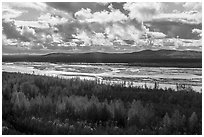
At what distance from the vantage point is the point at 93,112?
6965 mm

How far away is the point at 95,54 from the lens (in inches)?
357

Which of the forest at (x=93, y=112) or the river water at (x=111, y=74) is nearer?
the forest at (x=93, y=112)

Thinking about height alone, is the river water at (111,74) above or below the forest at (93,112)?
above

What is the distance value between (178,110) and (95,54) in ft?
9.10

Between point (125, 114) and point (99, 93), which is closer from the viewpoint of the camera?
point (125, 114)

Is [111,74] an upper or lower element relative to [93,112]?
upper

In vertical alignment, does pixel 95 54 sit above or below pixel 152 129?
above

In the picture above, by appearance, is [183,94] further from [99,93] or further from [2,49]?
[2,49]

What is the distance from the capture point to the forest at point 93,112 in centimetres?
626

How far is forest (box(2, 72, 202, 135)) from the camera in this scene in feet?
20.5

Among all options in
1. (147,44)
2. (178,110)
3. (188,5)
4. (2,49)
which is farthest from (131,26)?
(2,49)

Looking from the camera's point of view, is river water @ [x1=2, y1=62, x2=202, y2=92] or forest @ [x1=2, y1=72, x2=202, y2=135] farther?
river water @ [x1=2, y1=62, x2=202, y2=92]

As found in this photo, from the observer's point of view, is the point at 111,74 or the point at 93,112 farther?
the point at 111,74

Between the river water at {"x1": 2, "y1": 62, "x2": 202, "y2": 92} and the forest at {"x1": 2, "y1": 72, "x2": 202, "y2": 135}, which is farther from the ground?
the river water at {"x1": 2, "y1": 62, "x2": 202, "y2": 92}
